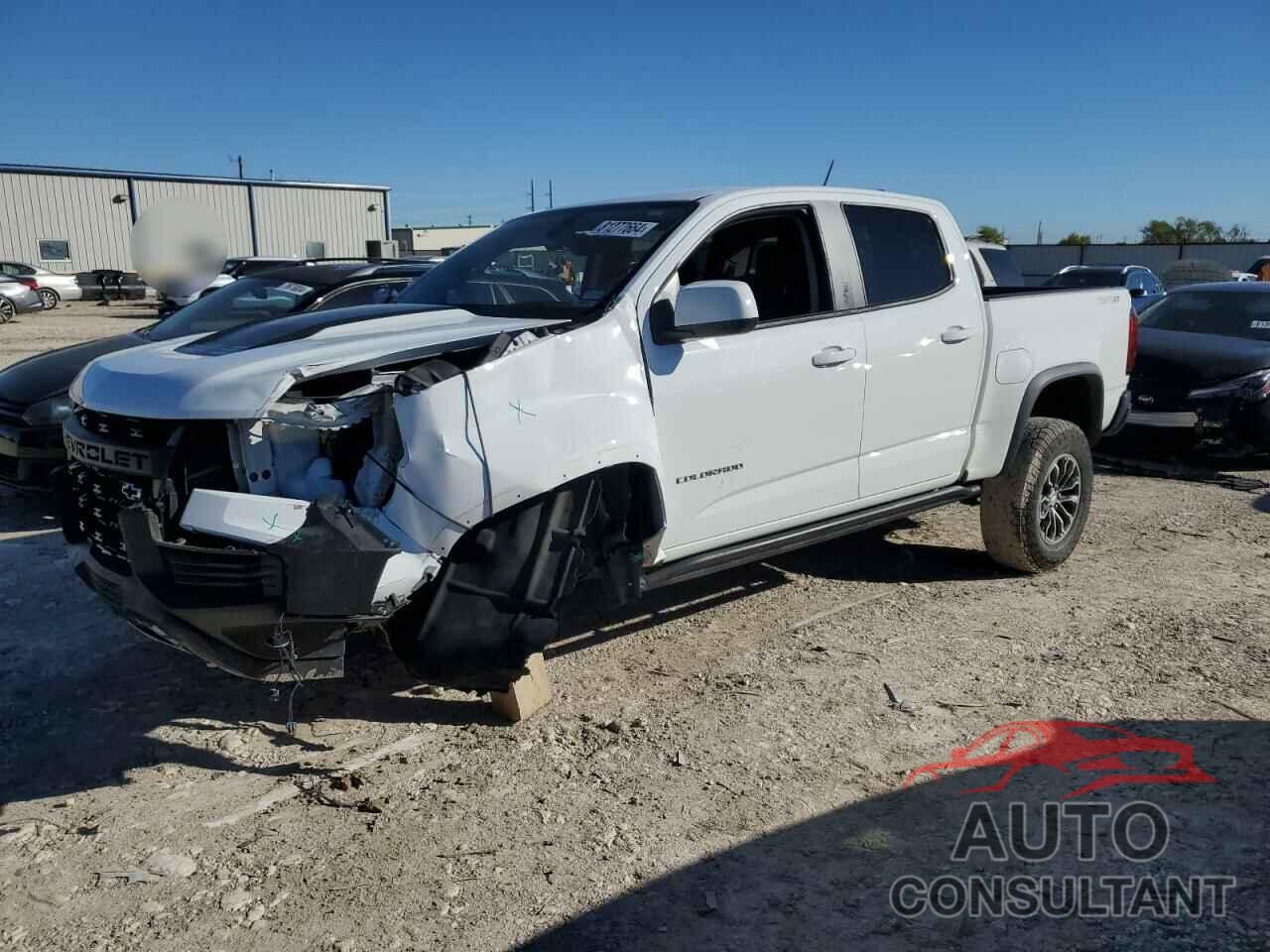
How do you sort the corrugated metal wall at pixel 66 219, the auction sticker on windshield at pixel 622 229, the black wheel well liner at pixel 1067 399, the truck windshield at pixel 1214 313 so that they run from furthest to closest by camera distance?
1. the corrugated metal wall at pixel 66 219
2. the truck windshield at pixel 1214 313
3. the black wheel well liner at pixel 1067 399
4. the auction sticker on windshield at pixel 622 229

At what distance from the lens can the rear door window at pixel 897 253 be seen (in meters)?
4.82

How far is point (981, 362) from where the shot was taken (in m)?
5.21

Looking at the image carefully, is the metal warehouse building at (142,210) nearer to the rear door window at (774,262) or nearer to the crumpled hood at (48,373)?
the crumpled hood at (48,373)

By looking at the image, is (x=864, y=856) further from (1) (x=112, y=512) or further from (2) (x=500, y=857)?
(1) (x=112, y=512)

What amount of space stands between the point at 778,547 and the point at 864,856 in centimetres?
160

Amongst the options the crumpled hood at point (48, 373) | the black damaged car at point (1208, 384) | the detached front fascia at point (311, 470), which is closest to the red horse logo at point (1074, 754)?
the detached front fascia at point (311, 470)

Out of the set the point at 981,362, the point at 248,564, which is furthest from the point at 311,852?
the point at 981,362

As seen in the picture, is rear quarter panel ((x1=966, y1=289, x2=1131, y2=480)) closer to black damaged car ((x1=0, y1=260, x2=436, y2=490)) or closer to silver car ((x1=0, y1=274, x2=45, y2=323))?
black damaged car ((x1=0, y1=260, x2=436, y2=490))

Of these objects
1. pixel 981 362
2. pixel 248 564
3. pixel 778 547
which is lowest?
pixel 778 547

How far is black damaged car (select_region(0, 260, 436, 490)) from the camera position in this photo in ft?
21.1

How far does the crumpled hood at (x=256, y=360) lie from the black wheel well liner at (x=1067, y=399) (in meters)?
2.87

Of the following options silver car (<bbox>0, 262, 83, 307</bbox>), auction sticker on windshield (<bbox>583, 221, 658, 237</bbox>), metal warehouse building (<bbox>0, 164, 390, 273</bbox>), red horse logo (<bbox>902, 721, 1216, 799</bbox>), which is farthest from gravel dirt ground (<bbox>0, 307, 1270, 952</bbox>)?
metal warehouse building (<bbox>0, 164, 390, 273</bbox>)

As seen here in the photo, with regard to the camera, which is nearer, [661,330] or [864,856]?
[864,856]

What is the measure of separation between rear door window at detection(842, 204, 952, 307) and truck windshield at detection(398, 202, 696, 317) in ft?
3.20
